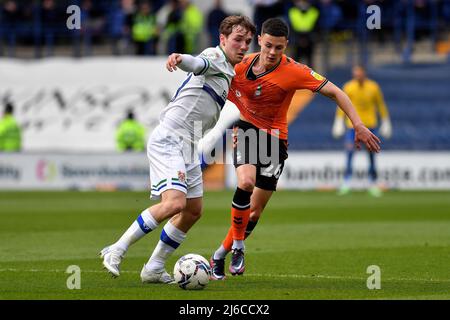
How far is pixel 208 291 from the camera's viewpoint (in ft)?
29.9

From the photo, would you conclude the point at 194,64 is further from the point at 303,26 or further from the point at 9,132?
the point at 303,26

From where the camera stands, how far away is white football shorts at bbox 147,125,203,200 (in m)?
9.18

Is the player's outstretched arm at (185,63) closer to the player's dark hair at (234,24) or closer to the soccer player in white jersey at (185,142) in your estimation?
the soccer player in white jersey at (185,142)

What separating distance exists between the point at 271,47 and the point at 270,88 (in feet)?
1.66

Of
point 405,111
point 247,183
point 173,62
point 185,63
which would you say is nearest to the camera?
point 173,62

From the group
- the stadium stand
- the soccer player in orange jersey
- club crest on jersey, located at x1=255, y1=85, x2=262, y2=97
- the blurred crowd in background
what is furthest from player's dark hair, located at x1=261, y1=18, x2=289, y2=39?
the blurred crowd in background

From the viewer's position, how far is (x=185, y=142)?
9500 mm

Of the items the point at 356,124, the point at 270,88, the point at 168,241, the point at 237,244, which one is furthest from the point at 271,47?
the point at 168,241

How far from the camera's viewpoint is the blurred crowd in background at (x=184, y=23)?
3048 cm

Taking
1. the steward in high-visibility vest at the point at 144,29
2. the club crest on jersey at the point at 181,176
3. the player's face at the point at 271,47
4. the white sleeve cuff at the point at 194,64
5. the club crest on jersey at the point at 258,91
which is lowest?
the club crest on jersey at the point at 181,176

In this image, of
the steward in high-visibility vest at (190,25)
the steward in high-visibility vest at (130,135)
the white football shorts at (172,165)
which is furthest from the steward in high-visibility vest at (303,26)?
the white football shorts at (172,165)

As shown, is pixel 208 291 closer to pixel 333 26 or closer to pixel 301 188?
pixel 301 188

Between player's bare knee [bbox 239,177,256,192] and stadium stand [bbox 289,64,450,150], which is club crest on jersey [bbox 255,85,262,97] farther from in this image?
stadium stand [bbox 289,64,450,150]

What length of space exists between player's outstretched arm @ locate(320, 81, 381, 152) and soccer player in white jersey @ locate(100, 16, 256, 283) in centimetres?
106
